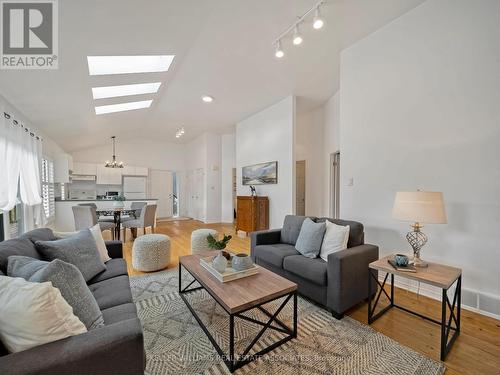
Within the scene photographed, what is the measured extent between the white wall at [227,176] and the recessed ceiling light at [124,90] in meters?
3.68

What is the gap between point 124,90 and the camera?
3750 mm

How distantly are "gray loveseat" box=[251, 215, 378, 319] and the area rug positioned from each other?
16cm

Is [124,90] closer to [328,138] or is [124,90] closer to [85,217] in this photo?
[85,217]

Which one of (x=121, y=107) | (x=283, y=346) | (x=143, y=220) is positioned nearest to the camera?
(x=283, y=346)

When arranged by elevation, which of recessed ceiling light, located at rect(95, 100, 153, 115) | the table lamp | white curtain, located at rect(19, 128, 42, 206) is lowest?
the table lamp

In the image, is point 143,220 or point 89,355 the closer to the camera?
point 89,355

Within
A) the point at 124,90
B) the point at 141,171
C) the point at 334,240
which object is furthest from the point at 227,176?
the point at 334,240

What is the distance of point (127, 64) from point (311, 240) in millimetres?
3378

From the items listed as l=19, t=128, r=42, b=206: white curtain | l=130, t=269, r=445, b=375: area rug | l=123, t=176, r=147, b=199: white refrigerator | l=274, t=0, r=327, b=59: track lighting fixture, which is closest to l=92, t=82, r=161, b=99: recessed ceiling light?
l=19, t=128, r=42, b=206: white curtain

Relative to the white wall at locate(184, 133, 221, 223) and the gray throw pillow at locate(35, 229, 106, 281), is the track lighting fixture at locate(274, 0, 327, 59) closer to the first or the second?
the gray throw pillow at locate(35, 229, 106, 281)

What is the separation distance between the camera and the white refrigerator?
7.86 meters

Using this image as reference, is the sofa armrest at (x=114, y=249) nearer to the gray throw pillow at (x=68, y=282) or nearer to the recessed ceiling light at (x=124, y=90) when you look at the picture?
the gray throw pillow at (x=68, y=282)

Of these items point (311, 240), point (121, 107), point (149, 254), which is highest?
point (121, 107)

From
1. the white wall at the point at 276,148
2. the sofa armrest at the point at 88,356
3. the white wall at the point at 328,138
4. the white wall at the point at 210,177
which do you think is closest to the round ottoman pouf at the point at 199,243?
the white wall at the point at 276,148
